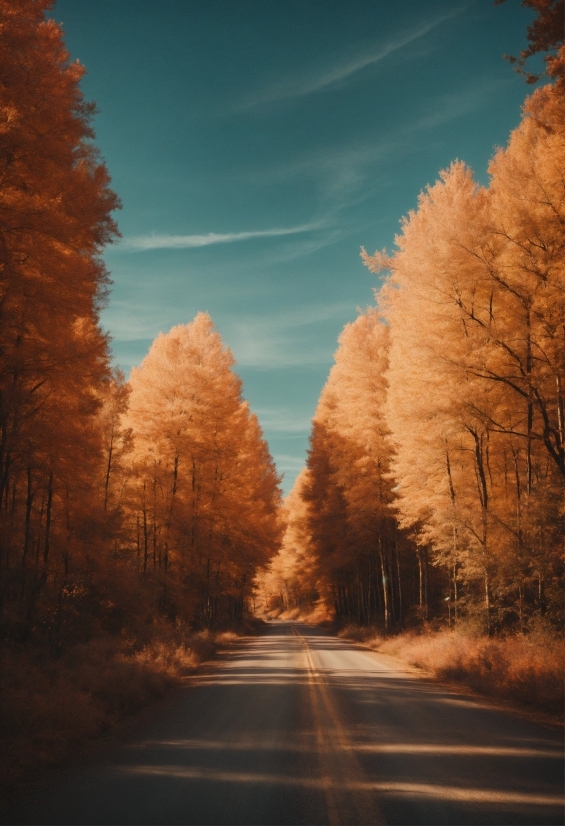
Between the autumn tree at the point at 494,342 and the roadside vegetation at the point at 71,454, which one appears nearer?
the roadside vegetation at the point at 71,454

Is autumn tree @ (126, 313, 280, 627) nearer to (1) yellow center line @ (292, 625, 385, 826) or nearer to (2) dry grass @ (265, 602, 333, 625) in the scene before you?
(1) yellow center line @ (292, 625, 385, 826)

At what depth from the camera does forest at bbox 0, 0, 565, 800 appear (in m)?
10.5

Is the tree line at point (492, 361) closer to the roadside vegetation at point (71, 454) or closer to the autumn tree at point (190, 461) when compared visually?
the roadside vegetation at point (71, 454)

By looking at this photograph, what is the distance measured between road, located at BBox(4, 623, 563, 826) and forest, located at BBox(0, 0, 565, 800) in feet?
7.41

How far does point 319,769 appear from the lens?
6.42 metres

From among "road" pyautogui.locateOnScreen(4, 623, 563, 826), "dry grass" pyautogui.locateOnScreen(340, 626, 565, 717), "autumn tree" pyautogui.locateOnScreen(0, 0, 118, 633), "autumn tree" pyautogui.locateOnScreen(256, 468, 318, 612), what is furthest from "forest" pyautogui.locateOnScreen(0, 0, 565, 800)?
"autumn tree" pyautogui.locateOnScreen(256, 468, 318, 612)

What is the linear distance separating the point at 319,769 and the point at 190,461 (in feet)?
66.5

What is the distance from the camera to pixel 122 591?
1998cm

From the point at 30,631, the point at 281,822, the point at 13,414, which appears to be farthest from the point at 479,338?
the point at 30,631

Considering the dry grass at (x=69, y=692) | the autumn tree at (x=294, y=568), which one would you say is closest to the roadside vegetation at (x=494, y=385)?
the dry grass at (x=69, y=692)

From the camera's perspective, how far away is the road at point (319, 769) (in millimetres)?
5215

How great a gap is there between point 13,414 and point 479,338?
11460 mm

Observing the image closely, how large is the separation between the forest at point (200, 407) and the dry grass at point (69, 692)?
0.38ft

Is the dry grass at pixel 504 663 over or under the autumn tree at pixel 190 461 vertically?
under
